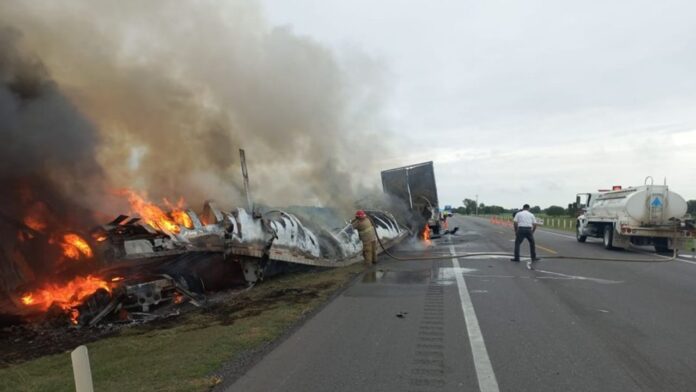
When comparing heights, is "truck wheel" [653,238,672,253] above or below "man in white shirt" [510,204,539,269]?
below

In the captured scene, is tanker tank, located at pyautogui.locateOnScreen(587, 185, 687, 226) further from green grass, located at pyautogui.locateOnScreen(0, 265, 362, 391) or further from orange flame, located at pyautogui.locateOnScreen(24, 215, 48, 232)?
orange flame, located at pyautogui.locateOnScreen(24, 215, 48, 232)

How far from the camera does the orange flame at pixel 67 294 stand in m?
6.77

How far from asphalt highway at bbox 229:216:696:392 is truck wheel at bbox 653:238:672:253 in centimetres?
602

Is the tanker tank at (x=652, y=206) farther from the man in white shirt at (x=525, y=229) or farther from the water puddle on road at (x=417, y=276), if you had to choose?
the water puddle on road at (x=417, y=276)

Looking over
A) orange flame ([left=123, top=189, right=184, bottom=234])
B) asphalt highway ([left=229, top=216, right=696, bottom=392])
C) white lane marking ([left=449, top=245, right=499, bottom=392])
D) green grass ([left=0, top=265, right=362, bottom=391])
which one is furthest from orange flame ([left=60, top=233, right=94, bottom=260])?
white lane marking ([left=449, top=245, right=499, bottom=392])

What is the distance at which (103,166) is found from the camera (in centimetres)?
809

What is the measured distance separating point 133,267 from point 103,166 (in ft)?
6.83

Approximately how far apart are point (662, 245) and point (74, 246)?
14783mm

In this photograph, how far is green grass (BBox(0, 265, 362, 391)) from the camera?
3879 millimetres

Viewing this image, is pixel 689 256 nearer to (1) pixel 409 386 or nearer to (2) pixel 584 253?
(2) pixel 584 253

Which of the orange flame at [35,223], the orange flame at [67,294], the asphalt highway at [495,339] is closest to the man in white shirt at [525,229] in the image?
the asphalt highway at [495,339]

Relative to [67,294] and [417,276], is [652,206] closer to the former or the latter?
[417,276]

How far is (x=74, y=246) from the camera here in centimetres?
735

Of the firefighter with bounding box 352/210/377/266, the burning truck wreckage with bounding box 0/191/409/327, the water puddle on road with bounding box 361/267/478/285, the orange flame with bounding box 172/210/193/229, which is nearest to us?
the burning truck wreckage with bounding box 0/191/409/327
